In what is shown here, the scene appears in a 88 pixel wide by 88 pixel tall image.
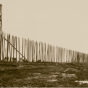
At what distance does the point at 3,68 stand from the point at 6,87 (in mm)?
3069

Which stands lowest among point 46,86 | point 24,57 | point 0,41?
point 46,86

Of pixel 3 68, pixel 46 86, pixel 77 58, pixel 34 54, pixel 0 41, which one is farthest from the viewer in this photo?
pixel 77 58

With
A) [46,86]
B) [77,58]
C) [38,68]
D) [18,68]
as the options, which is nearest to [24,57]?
[38,68]

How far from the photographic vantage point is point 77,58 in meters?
25.7

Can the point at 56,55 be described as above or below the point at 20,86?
above

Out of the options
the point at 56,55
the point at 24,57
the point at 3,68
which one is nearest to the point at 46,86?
the point at 3,68

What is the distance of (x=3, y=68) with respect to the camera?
34.7 ft

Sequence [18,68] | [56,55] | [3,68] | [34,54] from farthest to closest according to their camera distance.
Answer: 1. [56,55]
2. [34,54]
3. [18,68]
4. [3,68]

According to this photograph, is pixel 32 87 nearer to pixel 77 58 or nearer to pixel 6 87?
pixel 6 87

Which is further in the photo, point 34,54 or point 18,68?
point 34,54

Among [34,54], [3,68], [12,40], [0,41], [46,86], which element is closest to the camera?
[46,86]

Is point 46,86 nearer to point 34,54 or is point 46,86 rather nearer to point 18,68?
point 18,68

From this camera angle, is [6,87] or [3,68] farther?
[3,68]

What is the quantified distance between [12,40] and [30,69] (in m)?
2.63
